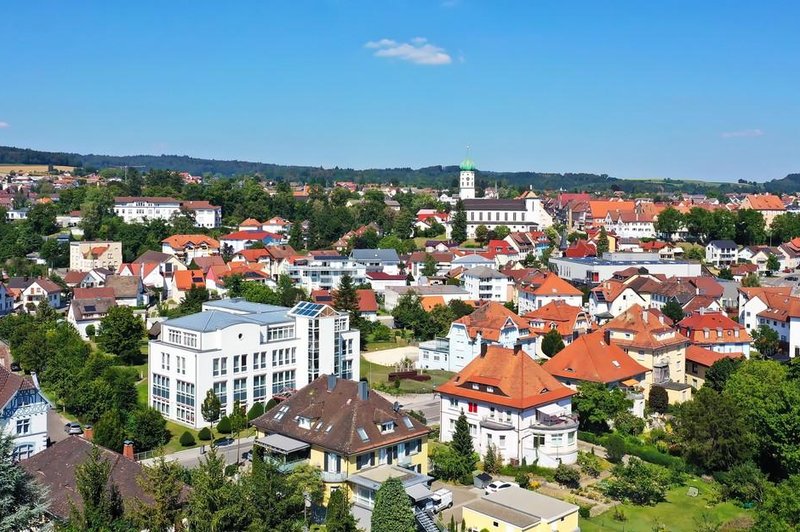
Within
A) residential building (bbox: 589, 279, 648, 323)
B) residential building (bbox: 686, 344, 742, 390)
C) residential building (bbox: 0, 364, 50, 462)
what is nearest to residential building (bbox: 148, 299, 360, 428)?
residential building (bbox: 0, 364, 50, 462)

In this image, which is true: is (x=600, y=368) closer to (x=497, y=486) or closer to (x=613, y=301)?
(x=497, y=486)

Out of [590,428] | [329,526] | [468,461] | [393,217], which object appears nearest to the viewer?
[329,526]

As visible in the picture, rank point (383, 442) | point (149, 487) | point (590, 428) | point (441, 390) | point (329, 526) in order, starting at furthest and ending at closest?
point (590, 428)
point (441, 390)
point (383, 442)
point (329, 526)
point (149, 487)

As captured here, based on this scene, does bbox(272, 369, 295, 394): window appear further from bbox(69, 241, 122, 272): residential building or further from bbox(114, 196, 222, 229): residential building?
bbox(114, 196, 222, 229): residential building

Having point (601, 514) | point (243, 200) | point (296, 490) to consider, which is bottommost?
point (601, 514)

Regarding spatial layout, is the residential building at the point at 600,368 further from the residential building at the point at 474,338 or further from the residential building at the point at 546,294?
the residential building at the point at 546,294

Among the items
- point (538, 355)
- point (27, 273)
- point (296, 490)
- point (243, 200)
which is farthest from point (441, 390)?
point (243, 200)

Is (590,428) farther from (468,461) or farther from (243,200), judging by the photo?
(243,200)

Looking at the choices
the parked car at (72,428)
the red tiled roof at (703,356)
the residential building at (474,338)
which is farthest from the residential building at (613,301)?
the parked car at (72,428)
